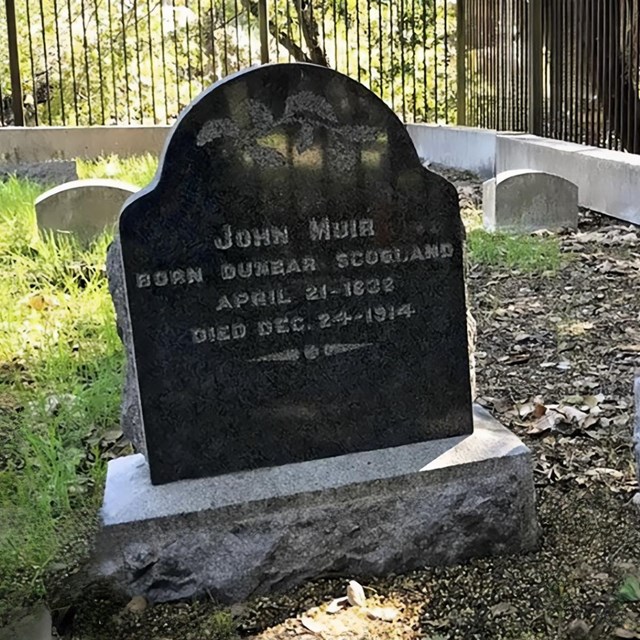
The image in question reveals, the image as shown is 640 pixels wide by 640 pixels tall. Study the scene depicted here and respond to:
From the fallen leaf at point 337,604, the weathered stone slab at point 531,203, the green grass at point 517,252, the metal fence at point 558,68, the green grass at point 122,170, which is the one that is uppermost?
the metal fence at point 558,68

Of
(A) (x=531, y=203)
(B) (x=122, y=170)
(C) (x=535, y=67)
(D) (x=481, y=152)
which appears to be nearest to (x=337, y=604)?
(A) (x=531, y=203)

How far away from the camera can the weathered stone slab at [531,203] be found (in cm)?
639

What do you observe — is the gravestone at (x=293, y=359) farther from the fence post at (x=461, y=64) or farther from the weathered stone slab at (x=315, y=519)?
the fence post at (x=461, y=64)

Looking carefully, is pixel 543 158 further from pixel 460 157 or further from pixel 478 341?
pixel 478 341

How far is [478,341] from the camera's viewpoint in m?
4.30

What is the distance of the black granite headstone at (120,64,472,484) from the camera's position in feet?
7.82

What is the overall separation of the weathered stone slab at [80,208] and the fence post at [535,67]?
16.0 feet

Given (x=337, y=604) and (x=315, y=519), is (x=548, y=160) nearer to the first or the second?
(x=315, y=519)

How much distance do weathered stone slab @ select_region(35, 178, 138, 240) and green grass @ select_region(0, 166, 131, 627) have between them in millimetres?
152

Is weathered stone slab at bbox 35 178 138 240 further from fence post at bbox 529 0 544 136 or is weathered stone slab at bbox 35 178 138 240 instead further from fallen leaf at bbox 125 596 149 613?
fence post at bbox 529 0 544 136

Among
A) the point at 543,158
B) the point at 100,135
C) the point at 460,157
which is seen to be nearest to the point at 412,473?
the point at 543,158

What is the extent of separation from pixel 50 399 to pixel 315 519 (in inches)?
62.0

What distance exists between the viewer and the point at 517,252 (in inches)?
225

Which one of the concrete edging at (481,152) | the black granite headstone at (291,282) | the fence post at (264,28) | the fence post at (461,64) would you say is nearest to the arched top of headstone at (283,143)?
the black granite headstone at (291,282)
